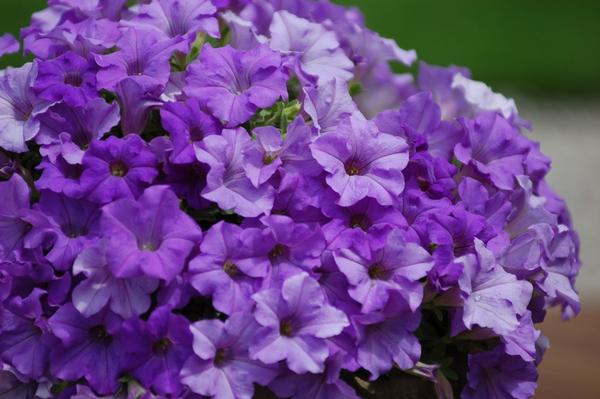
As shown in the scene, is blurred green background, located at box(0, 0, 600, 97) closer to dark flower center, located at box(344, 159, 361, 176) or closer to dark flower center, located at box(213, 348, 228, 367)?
dark flower center, located at box(344, 159, 361, 176)

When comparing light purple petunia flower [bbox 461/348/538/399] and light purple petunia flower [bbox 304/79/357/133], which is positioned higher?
light purple petunia flower [bbox 304/79/357/133]

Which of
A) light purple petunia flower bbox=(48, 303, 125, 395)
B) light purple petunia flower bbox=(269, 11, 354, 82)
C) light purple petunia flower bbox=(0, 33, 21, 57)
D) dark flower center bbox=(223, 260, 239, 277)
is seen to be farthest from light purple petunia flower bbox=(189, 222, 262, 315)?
light purple petunia flower bbox=(0, 33, 21, 57)

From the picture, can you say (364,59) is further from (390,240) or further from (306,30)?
(390,240)

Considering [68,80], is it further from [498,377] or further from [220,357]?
[498,377]

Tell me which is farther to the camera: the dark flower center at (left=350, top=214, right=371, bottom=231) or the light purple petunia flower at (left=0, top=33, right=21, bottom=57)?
the light purple petunia flower at (left=0, top=33, right=21, bottom=57)

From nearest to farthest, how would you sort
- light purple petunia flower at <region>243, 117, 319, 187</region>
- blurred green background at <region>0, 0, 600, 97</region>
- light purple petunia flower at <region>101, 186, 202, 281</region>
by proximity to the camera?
light purple petunia flower at <region>101, 186, 202, 281</region>
light purple petunia flower at <region>243, 117, 319, 187</region>
blurred green background at <region>0, 0, 600, 97</region>

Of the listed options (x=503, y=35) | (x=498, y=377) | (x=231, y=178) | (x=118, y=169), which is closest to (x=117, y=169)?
(x=118, y=169)

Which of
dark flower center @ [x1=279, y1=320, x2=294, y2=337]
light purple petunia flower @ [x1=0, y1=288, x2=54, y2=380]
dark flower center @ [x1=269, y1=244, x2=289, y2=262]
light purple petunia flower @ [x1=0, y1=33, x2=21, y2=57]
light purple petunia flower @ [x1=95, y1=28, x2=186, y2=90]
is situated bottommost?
light purple petunia flower @ [x1=0, y1=288, x2=54, y2=380]

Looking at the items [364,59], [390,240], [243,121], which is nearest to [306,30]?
[364,59]
